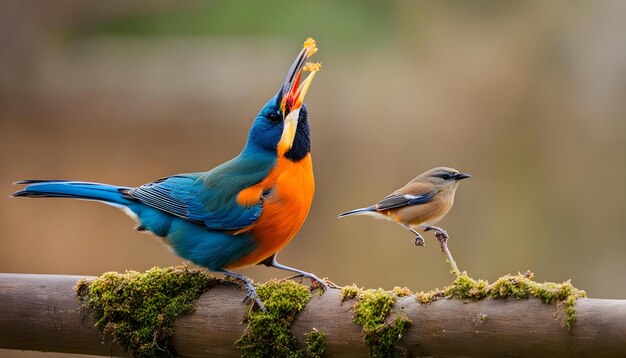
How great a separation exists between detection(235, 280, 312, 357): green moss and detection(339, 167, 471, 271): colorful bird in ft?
2.57

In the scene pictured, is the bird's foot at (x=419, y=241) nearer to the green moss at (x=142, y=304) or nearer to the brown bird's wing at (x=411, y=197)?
the brown bird's wing at (x=411, y=197)

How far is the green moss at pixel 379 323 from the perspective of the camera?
2.60 m

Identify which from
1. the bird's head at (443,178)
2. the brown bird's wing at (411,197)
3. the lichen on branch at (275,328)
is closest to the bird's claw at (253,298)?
the lichen on branch at (275,328)

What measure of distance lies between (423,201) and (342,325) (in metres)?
1.03

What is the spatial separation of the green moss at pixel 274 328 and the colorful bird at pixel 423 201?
2.57ft

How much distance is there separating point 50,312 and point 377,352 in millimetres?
1206

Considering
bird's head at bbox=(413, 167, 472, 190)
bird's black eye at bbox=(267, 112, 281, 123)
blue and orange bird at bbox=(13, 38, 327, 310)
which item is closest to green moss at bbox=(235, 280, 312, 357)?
blue and orange bird at bbox=(13, 38, 327, 310)

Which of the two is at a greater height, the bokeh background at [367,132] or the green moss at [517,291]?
the bokeh background at [367,132]

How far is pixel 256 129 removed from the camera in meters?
3.22

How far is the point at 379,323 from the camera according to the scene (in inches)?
103

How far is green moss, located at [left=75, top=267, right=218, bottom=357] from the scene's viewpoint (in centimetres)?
294

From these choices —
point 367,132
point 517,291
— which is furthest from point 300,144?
point 367,132

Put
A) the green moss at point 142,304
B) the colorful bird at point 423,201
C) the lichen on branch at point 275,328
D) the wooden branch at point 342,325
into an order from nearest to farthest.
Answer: the wooden branch at point 342,325 → the lichen on branch at point 275,328 → the green moss at point 142,304 → the colorful bird at point 423,201

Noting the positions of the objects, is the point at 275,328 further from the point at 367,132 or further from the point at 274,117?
the point at 367,132
